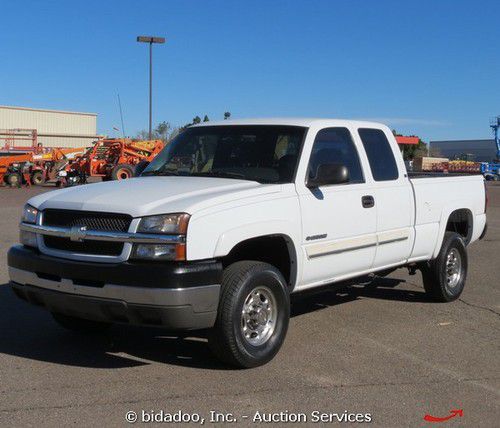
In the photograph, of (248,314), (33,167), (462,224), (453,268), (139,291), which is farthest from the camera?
(33,167)

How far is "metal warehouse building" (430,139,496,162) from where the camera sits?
127 m

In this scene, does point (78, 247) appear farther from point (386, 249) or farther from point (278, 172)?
point (386, 249)

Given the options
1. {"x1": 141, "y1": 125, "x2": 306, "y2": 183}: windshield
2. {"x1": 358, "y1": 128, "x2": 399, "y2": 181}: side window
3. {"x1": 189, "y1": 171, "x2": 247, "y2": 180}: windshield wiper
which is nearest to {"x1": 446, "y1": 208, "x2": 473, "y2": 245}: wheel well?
{"x1": 358, "y1": 128, "x2": 399, "y2": 181}: side window

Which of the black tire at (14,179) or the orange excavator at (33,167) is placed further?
the orange excavator at (33,167)

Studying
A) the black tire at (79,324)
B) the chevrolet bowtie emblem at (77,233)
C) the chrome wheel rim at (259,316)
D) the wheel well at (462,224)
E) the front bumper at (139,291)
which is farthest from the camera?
the wheel well at (462,224)

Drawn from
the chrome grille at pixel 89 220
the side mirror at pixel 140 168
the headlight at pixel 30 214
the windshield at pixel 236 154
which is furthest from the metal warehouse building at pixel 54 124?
the chrome grille at pixel 89 220

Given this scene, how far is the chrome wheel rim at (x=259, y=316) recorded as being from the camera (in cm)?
523

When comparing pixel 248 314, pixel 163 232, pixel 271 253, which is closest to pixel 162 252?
pixel 163 232

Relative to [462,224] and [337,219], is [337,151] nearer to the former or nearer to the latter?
[337,219]

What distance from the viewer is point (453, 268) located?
794 centimetres

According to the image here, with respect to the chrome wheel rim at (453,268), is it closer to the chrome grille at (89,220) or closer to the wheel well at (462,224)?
the wheel well at (462,224)

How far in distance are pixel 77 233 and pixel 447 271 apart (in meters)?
4.52

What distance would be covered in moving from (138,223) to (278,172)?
1.51m

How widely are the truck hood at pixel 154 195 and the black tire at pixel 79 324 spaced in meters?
1.14
